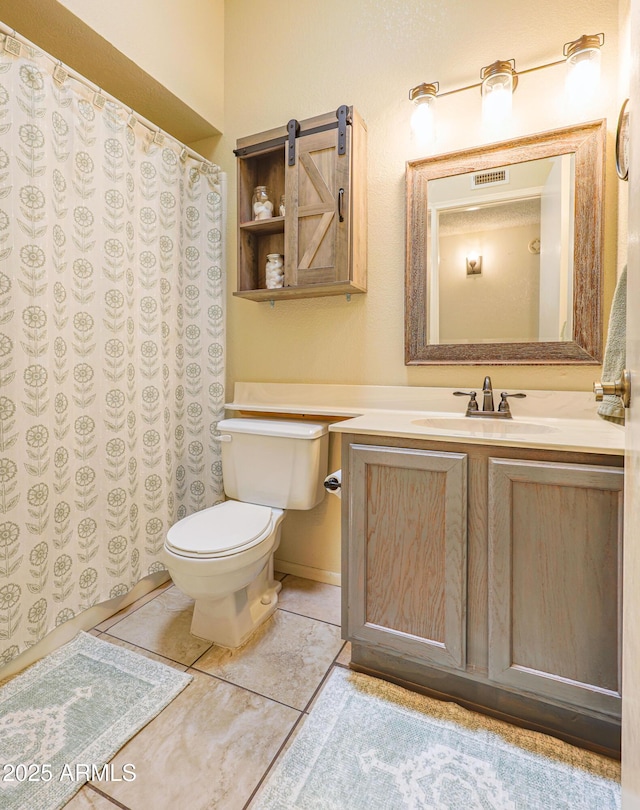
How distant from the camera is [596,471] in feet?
3.21

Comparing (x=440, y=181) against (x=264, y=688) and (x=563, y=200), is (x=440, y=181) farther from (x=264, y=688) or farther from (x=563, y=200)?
(x=264, y=688)

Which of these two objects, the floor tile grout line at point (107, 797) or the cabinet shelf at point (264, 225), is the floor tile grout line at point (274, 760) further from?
the cabinet shelf at point (264, 225)

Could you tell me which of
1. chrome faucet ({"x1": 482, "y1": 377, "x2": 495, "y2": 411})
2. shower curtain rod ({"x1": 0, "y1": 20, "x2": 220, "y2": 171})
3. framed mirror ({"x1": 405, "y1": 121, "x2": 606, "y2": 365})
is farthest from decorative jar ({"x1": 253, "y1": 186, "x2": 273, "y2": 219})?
chrome faucet ({"x1": 482, "y1": 377, "x2": 495, "y2": 411})

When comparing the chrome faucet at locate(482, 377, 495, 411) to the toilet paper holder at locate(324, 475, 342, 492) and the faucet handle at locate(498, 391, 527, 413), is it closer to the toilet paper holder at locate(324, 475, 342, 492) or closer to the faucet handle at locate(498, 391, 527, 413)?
the faucet handle at locate(498, 391, 527, 413)

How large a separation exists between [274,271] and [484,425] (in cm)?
109

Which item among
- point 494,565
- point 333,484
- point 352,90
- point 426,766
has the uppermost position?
point 352,90

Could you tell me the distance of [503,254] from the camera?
1.50 m

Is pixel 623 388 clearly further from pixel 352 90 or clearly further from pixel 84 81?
pixel 84 81

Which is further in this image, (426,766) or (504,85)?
(504,85)

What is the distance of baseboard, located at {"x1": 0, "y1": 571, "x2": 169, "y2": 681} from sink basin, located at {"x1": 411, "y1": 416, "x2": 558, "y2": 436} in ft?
4.56

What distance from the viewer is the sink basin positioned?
1.28 metres

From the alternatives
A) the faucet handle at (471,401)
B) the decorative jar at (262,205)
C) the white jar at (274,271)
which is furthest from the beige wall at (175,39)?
the faucet handle at (471,401)

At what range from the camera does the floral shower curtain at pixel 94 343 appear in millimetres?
1262

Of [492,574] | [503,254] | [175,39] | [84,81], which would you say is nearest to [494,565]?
[492,574]
